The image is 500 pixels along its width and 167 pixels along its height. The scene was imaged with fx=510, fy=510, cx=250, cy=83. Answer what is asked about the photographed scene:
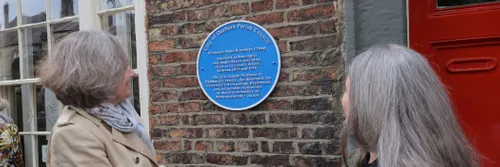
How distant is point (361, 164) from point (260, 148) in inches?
60.7

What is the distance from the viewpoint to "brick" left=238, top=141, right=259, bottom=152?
10.6 feet

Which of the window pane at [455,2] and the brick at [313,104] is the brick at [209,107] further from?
the window pane at [455,2]

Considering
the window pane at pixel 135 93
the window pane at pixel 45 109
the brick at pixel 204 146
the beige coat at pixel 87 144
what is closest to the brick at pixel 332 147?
the brick at pixel 204 146

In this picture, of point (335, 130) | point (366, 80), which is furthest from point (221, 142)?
point (366, 80)

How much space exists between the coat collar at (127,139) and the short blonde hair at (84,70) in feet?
0.13

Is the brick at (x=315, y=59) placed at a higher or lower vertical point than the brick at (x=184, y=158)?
higher

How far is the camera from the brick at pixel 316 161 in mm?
2938

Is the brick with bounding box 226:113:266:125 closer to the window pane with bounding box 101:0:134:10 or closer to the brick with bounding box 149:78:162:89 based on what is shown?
the brick with bounding box 149:78:162:89

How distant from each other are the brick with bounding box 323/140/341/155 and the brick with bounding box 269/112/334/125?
0.40ft

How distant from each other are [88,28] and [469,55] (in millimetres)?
2451

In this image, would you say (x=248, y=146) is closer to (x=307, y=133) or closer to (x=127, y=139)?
(x=307, y=133)

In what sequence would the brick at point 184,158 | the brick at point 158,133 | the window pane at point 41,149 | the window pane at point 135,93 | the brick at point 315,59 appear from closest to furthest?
the brick at point 315,59
the brick at point 184,158
the brick at point 158,133
the window pane at point 135,93
the window pane at point 41,149

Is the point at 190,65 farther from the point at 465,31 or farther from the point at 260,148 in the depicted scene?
the point at 465,31

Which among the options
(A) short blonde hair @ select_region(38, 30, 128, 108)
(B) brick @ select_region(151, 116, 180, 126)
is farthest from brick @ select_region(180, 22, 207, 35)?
(A) short blonde hair @ select_region(38, 30, 128, 108)
